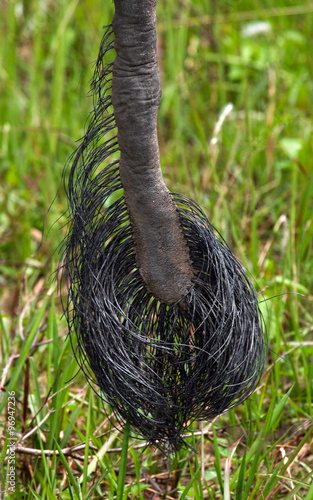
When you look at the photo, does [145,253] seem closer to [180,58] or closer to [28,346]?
[28,346]

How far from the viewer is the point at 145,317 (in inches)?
32.5

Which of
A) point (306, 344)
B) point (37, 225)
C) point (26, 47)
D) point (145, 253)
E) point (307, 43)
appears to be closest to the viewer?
point (145, 253)

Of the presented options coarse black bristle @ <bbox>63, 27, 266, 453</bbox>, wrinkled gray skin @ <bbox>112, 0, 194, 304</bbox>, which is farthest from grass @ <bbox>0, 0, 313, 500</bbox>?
wrinkled gray skin @ <bbox>112, 0, 194, 304</bbox>

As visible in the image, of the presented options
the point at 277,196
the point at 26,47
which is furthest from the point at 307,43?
the point at 26,47

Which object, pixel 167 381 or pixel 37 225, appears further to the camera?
pixel 37 225

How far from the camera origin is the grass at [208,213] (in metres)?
1.01

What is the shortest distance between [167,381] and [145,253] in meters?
0.20

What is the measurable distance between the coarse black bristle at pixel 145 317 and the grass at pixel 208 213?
11 cm

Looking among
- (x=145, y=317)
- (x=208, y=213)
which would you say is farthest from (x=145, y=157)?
(x=208, y=213)

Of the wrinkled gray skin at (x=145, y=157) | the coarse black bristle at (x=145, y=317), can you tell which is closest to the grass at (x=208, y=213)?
the coarse black bristle at (x=145, y=317)

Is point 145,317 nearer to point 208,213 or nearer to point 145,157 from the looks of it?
point 145,157

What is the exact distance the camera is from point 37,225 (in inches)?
78.3

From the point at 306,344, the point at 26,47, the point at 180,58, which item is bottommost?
the point at 306,344

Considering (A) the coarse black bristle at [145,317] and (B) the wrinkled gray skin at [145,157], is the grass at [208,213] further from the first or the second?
(B) the wrinkled gray skin at [145,157]
